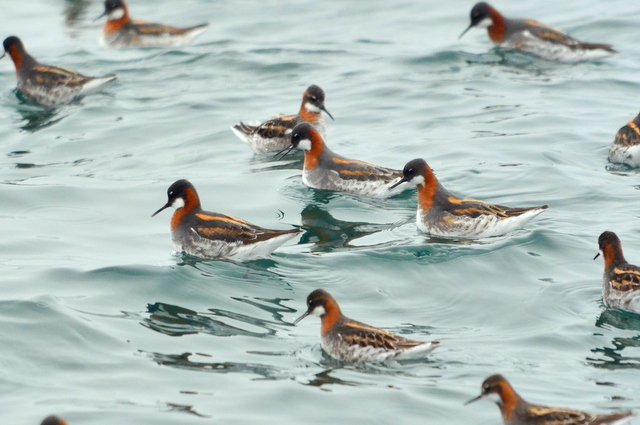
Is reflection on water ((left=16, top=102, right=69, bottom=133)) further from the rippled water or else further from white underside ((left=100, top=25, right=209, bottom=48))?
white underside ((left=100, top=25, right=209, bottom=48))

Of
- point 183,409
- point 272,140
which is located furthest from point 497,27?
point 183,409

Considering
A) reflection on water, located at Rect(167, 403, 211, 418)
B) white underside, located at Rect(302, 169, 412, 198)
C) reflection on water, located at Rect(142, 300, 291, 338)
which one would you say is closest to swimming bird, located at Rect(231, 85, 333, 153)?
white underside, located at Rect(302, 169, 412, 198)

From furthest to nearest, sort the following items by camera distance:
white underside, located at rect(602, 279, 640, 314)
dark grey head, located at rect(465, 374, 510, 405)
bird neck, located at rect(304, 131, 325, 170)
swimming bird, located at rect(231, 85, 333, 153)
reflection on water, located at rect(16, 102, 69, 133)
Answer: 1. reflection on water, located at rect(16, 102, 69, 133)
2. swimming bird, located at rect(231, 85, 333, 153)
3. bird neck, located at rect(304, 131, 325, 170)
4. white underside, located at rect(602, 279, 640, 314)
5. dark grey head, located at rect(465, 374, 510, 405)

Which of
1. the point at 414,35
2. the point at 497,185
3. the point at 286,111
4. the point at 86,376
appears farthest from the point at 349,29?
the point at 86,376

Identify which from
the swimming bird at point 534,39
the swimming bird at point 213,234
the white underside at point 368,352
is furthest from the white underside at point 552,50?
the white underside at point 368,352

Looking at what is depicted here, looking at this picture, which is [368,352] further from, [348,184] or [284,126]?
[284,126]

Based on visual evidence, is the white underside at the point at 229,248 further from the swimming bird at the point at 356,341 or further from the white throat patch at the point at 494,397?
the white throat patch at the point at 494,397

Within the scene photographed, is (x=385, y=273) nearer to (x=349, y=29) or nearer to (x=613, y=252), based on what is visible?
(x=613, y=252)

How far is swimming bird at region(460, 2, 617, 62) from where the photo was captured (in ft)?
64.3

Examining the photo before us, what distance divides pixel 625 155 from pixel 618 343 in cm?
573

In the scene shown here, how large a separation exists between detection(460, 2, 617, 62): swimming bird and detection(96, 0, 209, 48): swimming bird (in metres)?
6.27

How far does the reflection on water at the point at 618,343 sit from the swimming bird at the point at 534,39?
1100cm

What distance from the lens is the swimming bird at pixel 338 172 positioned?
13.2m

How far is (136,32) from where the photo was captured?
71.6 ft
